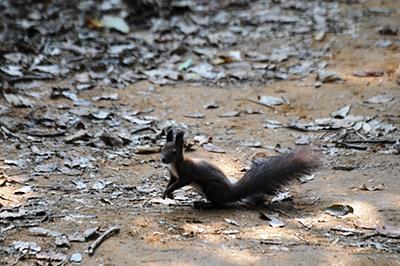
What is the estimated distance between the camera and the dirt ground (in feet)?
15.2

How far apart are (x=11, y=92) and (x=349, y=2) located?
5.69 meters

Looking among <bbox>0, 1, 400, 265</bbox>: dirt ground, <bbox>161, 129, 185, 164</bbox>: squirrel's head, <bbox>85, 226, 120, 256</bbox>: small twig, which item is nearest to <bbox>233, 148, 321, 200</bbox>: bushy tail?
<bbox>0, 1, 400, 265</bbox>: dirt ground

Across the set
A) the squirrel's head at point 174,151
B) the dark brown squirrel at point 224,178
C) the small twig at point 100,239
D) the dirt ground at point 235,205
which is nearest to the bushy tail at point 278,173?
the dark brown squirrel at point 224,178

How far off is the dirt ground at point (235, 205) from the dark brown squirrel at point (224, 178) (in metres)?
0.13

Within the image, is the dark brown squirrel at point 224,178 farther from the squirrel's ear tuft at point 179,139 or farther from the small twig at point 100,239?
the small twig at point 100,239

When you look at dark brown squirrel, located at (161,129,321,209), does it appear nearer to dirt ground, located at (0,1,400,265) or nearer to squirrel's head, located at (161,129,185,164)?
squirrel's head, located at (161,129,185,164)

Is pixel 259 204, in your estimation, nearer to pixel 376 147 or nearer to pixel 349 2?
pixel 376 147

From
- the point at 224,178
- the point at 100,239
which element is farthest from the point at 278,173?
the point at 100,239

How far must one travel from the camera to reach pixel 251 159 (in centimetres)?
657

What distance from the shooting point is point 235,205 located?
554 cm

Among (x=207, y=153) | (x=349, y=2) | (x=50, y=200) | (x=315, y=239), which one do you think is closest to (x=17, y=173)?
(x=50, y=200)

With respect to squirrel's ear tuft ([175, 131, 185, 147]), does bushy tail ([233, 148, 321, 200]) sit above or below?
A: below

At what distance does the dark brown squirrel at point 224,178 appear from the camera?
534cm

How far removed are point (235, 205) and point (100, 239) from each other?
120 centimetres
